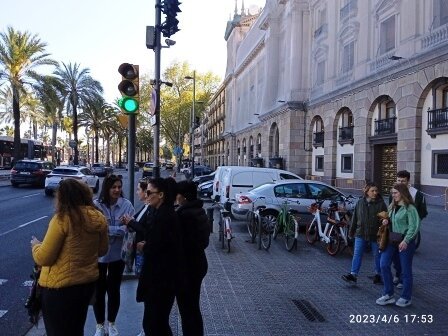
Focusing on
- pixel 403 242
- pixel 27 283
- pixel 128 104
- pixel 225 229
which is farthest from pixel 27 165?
pixel 403 242

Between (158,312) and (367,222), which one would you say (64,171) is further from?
(158,312)

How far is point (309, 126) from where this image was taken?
107ft

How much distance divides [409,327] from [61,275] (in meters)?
3.88

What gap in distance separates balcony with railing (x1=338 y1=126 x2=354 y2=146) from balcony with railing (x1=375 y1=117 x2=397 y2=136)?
2751 millimetres

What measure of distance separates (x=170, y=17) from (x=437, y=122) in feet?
43.9

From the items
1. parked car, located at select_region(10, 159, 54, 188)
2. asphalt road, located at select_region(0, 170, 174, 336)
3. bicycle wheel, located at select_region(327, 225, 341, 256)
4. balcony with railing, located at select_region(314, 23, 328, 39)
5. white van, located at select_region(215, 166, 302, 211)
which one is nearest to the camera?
asphalt road, located at select_region(0, 170, 174, 336)

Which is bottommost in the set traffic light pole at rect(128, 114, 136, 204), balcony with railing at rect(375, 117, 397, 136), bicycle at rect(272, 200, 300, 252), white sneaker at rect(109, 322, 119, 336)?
white sneaker at rect(109, 322, 119, 336)

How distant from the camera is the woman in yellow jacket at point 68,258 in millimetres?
3219

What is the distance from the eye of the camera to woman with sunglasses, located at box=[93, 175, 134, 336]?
190 inches

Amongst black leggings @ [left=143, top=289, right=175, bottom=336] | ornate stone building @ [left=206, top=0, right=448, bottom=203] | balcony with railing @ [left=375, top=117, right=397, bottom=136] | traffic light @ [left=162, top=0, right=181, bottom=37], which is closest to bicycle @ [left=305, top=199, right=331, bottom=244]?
traffic light @ [left=162, top=0, right=181, bottom=37]

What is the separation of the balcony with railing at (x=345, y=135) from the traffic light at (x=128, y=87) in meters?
20.4

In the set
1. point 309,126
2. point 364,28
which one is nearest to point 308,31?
point 309,126

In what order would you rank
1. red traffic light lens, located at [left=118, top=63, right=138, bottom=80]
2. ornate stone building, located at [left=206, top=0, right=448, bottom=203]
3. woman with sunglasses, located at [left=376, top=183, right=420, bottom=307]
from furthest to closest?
ornate stone building, located at [left=206, top=0, right=448, bottom=203]
red traffic light lens, located at [left=118, top=63, right=138, bottom=80]
woman with sunglasses, located at [left=376, top=183, right=420, bottom=307]

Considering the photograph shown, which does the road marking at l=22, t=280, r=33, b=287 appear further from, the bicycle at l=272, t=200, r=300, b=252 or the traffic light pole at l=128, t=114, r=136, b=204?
the bicycle at l=272, t=200, r=300, b=252
